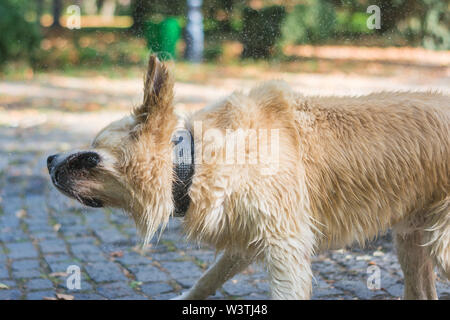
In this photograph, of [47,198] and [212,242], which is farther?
[47,198]

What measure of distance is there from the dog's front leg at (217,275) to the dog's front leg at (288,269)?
0.80 m

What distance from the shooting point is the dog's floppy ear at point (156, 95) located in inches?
114

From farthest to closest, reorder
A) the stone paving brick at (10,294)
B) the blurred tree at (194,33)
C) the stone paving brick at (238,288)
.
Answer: the blurred tree at (194,33)
the stone paving brick at (238,288)
the stone paving brick at (10,294)

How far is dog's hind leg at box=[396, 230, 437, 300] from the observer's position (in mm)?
3701

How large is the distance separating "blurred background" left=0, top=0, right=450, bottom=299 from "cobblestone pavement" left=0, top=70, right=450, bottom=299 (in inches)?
0.6

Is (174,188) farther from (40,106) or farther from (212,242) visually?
(40,106)

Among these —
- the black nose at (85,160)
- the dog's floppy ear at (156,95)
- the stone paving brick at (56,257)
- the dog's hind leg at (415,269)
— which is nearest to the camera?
the dog's floppy ear at (156,95)

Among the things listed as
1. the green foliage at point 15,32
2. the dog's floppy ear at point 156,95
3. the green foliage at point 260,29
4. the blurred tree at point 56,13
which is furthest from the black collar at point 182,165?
the blurred tree at point 56,13

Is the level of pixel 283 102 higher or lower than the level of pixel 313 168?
higher

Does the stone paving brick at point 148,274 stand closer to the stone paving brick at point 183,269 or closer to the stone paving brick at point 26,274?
the stone paving brick at point 183,269
